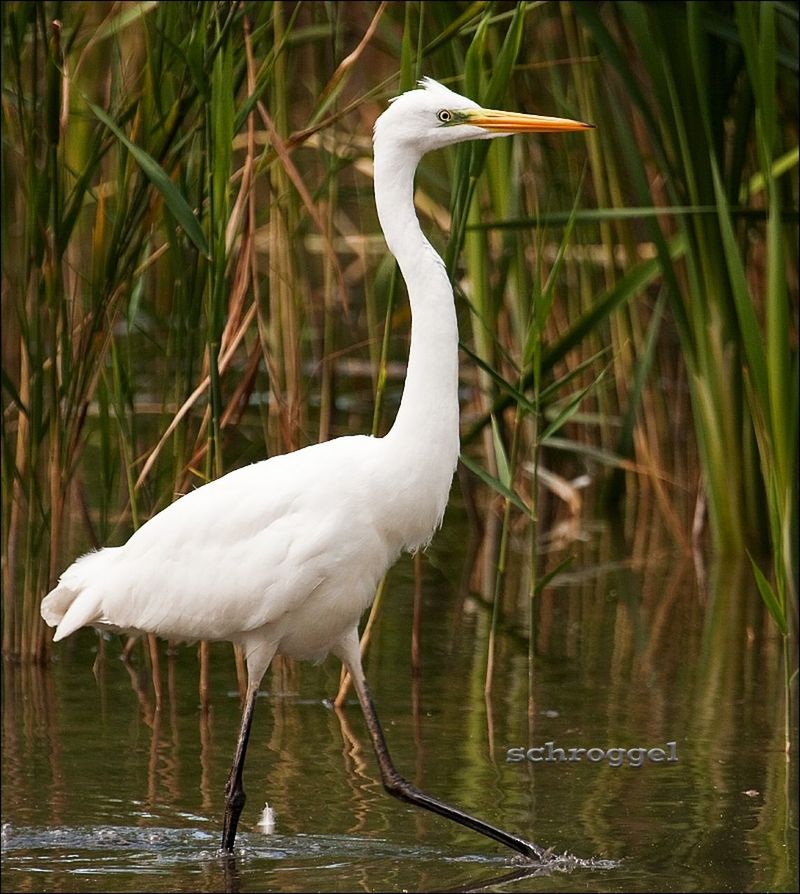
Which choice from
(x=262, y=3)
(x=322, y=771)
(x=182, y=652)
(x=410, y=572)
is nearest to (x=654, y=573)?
(x=410, y=572)

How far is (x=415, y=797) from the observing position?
4508 mm

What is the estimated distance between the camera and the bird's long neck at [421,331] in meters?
4.10

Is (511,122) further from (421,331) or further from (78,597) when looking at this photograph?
(78,597)

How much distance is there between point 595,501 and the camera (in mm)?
8500

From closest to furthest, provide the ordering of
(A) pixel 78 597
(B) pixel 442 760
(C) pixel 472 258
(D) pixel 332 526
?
→ (D) pixel 332 526, (A) pixel 78 597, (B) pixel 442 760, (C) pixel 472 258

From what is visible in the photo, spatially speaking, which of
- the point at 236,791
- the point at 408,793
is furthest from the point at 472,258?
the point at 236,791

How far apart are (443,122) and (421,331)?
0.52 m

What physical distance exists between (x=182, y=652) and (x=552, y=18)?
332cm

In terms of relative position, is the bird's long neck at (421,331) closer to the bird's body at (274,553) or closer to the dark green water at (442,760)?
the bird's body at (274,553)

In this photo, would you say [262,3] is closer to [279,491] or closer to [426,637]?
Result: [279,491]

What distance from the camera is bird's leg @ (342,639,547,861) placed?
14.3ft

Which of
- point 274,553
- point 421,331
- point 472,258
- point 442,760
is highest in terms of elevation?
point 472,258

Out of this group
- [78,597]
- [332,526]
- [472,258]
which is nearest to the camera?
[332,526]

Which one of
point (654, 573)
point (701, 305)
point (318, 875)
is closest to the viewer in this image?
point (318, 875)
